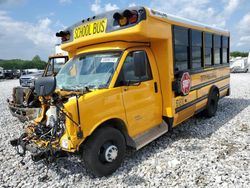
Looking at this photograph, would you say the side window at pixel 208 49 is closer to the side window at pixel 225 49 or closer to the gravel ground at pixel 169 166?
the side window at pixel 225 49

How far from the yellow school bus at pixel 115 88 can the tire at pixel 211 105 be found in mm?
1349

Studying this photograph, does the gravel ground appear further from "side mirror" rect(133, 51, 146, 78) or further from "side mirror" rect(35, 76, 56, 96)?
"side mirror" rect(133, 51, 146, 78)

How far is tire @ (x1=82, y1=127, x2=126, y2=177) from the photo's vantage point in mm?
4098

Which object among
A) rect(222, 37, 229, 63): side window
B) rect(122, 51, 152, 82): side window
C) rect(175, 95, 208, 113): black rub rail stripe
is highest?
rect(222, 37, 229, 63): side window

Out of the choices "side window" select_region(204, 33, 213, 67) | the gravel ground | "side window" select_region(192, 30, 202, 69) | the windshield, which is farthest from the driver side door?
"side window" select_region(204, 33, 213, 67)

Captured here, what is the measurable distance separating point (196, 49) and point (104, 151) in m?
3.85

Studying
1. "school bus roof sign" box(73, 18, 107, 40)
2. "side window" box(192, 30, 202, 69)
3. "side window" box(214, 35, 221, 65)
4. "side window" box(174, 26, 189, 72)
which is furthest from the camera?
"side window" box(214, 35, 221, 65)

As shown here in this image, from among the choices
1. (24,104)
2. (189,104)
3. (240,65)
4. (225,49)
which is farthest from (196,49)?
(240,65)

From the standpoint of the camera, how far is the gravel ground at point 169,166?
13.4 ft

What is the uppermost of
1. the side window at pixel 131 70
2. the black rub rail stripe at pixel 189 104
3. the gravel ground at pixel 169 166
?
the side window at pixel 131 70

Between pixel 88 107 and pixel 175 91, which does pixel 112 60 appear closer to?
pixel 88 107

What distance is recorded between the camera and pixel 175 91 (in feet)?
18.4

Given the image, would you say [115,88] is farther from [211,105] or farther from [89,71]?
[211,105]

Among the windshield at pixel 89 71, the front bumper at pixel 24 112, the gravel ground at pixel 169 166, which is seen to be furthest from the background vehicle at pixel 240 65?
the windshield at pixel 89 71
